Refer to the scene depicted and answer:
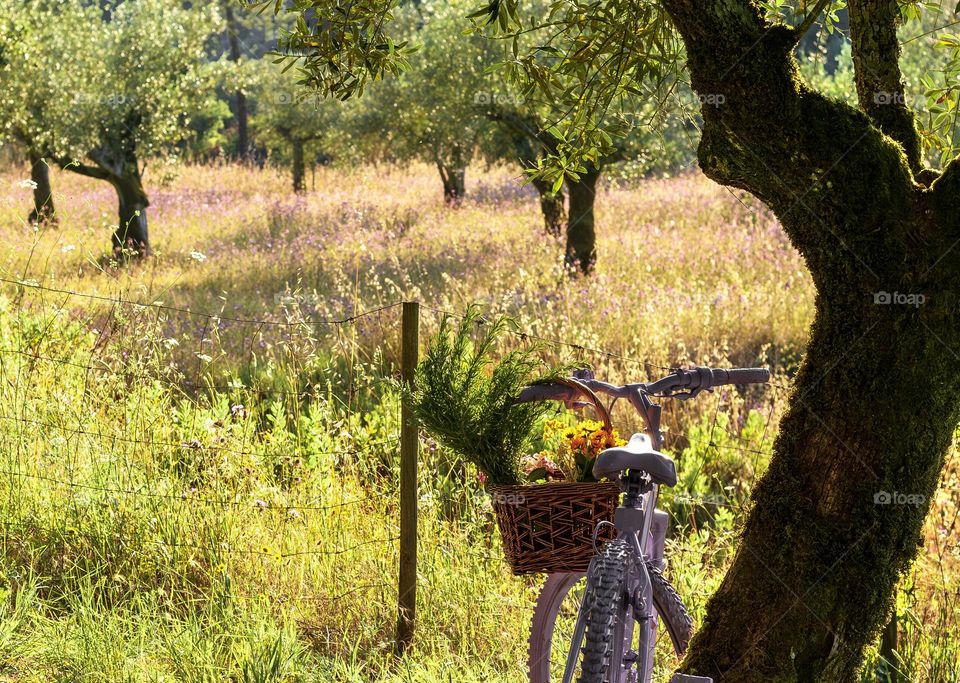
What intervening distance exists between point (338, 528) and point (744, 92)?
2.72 metres

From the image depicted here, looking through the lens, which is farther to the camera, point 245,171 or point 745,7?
point 245,171

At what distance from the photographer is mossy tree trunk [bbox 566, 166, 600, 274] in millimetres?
12500

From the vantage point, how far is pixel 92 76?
53.0 feet

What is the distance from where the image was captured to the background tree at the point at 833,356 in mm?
2730

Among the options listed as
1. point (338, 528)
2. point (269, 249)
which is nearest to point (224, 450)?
point (338, 528)

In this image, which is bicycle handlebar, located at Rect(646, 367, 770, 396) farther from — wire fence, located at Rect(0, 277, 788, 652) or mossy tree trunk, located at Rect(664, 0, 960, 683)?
wire fence, located at Rect(0, 277, 788, 652)

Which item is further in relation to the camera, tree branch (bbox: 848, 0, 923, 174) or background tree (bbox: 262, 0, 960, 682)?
tree branch (bbox: 848, 0, 923, 174)

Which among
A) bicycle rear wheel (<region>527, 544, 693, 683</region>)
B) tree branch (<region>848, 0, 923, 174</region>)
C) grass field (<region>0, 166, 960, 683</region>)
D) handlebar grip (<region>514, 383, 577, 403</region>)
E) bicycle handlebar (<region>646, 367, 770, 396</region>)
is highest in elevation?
tree branch (<region>848, 0, 923, 174</region>)

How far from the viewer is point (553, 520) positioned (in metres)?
2.75

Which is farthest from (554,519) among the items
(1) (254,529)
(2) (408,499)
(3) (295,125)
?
(3) (295,125)

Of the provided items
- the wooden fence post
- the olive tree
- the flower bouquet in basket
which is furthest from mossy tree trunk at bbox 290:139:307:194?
the flower bouquet in basket

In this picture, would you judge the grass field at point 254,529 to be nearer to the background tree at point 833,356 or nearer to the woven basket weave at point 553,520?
the background tree at point 833,356

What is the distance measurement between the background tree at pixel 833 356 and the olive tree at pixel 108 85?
1317 cm

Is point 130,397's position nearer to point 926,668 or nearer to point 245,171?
point 926,668
